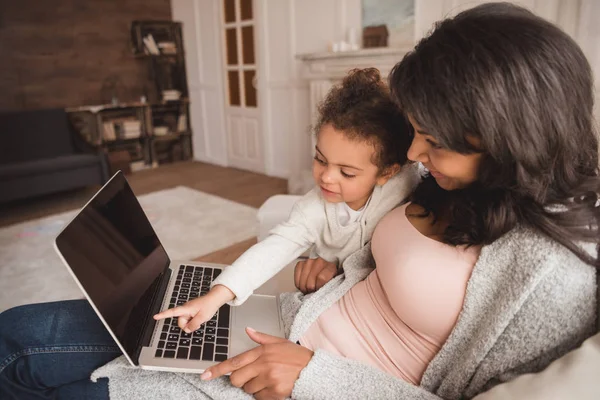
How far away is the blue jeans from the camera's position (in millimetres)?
828

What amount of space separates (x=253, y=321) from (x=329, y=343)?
0.66ft

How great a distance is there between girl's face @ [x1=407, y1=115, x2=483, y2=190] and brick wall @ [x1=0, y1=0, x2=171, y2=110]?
200 inches

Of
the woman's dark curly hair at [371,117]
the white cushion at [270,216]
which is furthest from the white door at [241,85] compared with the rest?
the woman's dark curly hair at [371,117]

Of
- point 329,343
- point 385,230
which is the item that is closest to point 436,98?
point 385,230

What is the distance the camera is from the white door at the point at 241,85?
4.89 metres

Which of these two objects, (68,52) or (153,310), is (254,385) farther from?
(68,52)

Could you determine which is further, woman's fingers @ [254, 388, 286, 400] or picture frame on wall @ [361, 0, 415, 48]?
picture frame on wall @ [361, 0, 415, 48]

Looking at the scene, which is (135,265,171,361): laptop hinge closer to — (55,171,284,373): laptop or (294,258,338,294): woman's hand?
(55,171,284,373): laptop

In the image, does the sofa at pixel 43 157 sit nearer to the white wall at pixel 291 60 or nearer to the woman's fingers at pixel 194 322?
the white wall at pixel 291 60

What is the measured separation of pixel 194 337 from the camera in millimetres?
875

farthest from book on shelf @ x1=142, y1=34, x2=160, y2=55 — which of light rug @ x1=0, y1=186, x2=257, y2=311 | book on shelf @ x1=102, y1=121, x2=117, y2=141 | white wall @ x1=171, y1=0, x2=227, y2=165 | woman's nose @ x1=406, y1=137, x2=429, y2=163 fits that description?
woman's nose @ x1=406, y1=137, x2=429, y2=163

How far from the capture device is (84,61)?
5062 millimetres

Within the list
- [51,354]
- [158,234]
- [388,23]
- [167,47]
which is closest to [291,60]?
[388,23]

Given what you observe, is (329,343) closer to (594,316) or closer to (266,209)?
(594,316)
